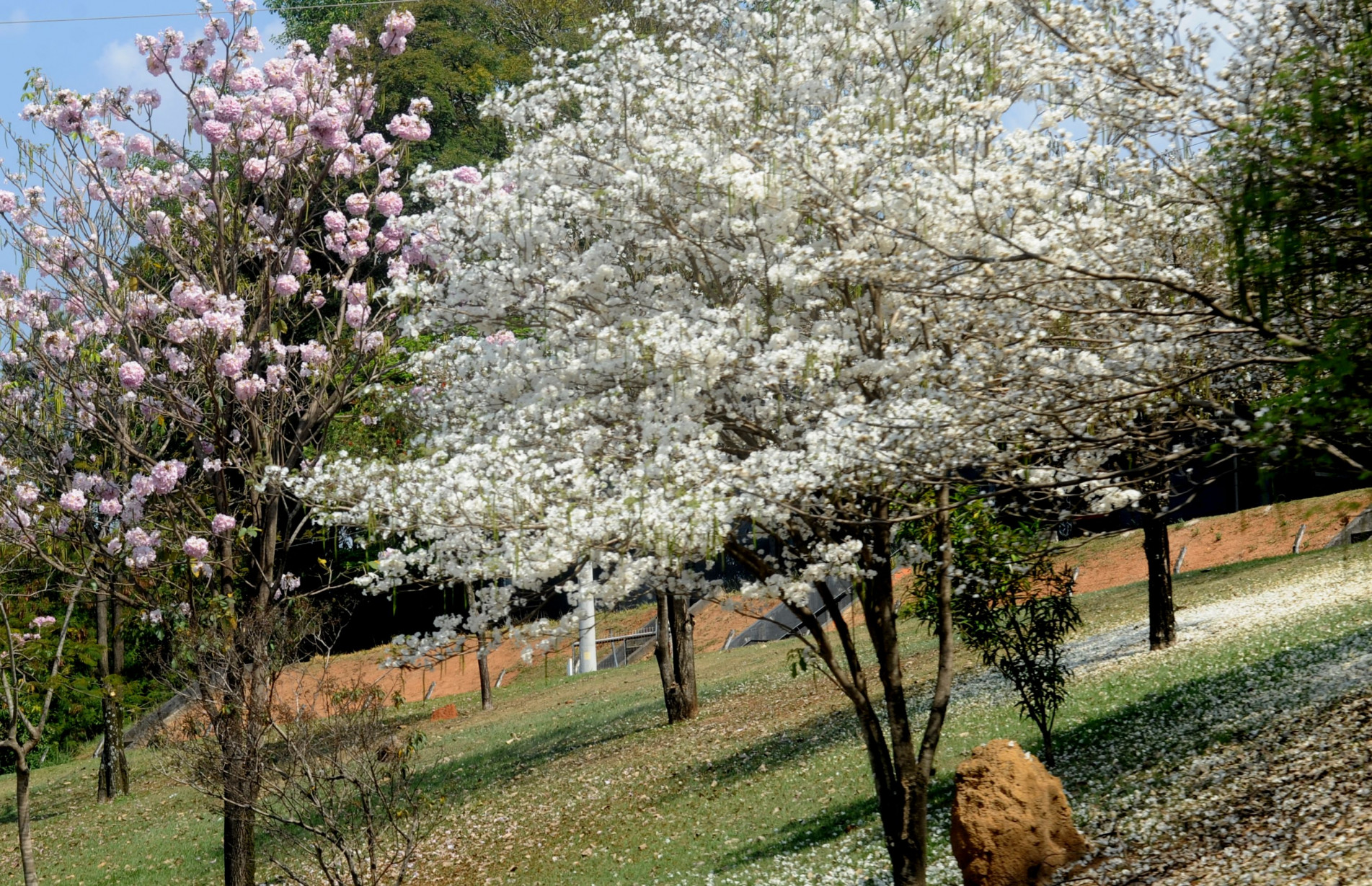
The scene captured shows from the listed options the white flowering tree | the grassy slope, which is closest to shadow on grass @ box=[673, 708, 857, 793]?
the grassy slope

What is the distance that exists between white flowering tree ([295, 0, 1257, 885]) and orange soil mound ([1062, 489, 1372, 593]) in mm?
17622

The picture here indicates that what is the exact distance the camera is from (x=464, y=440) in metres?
9.23

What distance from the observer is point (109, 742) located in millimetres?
22328

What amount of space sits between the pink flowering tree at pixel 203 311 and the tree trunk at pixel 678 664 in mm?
6829

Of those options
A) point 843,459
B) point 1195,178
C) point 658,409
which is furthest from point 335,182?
point 1195,178

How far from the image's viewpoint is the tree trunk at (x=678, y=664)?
18.9 meters

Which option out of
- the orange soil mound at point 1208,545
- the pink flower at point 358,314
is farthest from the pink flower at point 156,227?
the orange soil mound at point 1208,545

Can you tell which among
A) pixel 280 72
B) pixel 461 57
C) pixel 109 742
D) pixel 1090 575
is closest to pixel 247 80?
pixel 280 72

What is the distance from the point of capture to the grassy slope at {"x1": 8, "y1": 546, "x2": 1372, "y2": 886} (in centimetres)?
1202

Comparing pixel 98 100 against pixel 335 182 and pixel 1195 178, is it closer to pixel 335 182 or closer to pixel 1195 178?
pixel 335 182

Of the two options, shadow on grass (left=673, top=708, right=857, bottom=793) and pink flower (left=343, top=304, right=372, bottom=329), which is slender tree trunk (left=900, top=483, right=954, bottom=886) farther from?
pink flower (left=343, top=304, right=372, bottom=329)

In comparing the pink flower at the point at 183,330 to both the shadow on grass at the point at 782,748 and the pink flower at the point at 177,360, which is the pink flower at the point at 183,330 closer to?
the pink flower at the point at 177,360

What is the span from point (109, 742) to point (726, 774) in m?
13.2

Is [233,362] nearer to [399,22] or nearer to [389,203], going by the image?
[389,203]
